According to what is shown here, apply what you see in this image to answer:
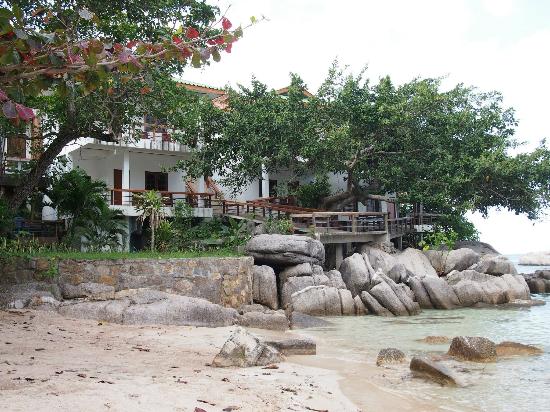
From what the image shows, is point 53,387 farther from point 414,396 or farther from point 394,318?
point 394,318

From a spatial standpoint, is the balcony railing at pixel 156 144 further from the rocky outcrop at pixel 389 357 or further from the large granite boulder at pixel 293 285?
the rocky outcrop at pixel 389 357

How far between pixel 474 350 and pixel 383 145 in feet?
58.3

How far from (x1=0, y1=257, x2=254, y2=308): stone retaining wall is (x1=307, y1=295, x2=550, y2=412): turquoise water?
3.53 m

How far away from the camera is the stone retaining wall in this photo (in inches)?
594

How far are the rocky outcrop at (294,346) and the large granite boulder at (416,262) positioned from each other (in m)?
15.0

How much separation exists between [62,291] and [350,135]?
17.5m

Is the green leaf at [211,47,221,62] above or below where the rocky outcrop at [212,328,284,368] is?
above

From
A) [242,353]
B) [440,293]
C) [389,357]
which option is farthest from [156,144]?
[242,353]

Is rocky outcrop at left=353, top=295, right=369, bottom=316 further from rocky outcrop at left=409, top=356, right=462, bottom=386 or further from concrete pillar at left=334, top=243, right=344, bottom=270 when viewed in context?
rocky outcrop at left=409, top=356, right=462, bottom=386

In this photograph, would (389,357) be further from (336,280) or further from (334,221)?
(334,221)

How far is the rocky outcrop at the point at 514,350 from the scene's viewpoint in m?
13.1

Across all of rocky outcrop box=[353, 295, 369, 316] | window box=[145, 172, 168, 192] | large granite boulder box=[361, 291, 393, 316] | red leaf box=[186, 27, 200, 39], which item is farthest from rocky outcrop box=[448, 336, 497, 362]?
window box=[145, 172, 168, 192]

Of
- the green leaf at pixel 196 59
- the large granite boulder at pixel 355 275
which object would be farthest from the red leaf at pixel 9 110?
the large granite boulder at pixel 355 275

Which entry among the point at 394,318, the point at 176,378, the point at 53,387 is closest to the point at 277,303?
the point at 394,318
